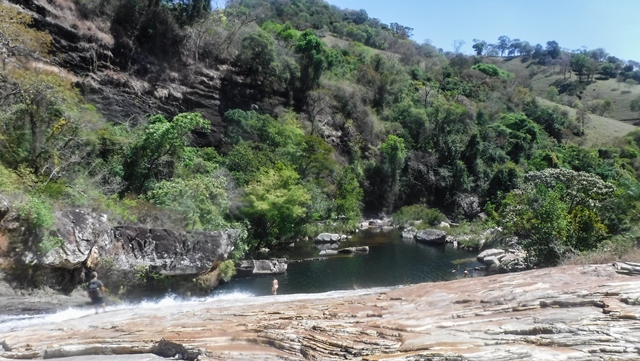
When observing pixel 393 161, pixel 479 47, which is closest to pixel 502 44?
pixel 479 47

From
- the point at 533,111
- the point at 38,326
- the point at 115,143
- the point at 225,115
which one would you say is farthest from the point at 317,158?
the point at 533,111

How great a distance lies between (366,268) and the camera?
35.2m

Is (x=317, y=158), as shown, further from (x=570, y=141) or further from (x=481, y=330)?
(x=570, y=141)

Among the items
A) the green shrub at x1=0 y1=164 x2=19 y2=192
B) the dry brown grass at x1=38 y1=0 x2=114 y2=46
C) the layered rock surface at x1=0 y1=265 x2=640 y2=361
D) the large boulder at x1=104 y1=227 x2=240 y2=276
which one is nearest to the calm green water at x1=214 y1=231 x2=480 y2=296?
the large boulder at x1=104 y1=227 x2=240 y2=276

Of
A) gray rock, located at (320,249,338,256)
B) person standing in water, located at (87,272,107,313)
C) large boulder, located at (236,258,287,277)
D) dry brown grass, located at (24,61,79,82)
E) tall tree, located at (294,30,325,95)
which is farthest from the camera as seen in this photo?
tall tree, located at (294,30,325,95)

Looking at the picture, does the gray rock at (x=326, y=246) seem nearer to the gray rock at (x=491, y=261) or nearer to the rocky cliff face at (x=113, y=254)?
the gray rock at (x=491, y=261)

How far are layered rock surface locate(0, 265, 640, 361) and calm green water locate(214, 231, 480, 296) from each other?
13.6 metres

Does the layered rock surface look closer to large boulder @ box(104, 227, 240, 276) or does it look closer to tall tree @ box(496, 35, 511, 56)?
large boulder @ box(104, 227, 240, 276)

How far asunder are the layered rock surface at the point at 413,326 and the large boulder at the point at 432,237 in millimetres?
32834

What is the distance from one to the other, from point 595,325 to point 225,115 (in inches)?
1788

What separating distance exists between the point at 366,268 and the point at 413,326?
23.8 m

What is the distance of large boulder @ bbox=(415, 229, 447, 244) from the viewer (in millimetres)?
47250

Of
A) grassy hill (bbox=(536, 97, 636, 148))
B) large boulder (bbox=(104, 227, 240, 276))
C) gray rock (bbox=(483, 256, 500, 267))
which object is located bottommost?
gray rock (bbox=(483, 256, 500, 267))

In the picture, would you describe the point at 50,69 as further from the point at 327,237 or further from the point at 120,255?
the point at 327,237
